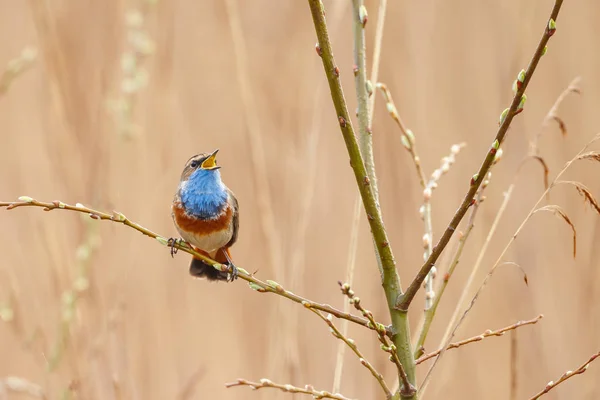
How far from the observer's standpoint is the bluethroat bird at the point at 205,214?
8.25 ft

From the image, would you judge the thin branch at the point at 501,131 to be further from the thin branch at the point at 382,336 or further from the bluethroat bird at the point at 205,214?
the bluethroat bird at the point at 205,214

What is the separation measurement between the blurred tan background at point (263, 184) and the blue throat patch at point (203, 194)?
143mm

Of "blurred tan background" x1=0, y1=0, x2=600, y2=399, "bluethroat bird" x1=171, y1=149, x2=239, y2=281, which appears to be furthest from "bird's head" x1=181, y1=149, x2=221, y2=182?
"blurred tan background" x1=0, y1=0, x2=600, y2=399

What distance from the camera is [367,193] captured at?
46.5 inches

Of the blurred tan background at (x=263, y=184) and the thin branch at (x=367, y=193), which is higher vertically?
the blurred tan background at (x=263, y=184)

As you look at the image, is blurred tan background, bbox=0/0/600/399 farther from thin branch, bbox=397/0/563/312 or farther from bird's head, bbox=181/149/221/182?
thin branch, bbox=397/0/563/312

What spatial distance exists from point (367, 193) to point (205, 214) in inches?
56.1

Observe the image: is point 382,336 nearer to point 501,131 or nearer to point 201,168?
point 501,131

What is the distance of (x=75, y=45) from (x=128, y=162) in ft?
1.62

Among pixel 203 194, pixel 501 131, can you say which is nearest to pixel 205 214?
pixel 203 194

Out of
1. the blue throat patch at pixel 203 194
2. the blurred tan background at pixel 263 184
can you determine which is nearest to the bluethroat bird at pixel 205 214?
the blue throat patch at pixel 203 194

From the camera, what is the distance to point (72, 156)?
2660 mm

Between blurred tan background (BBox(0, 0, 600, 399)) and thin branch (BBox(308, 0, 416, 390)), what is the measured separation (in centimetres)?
118

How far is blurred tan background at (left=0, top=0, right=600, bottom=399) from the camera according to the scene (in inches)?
100
